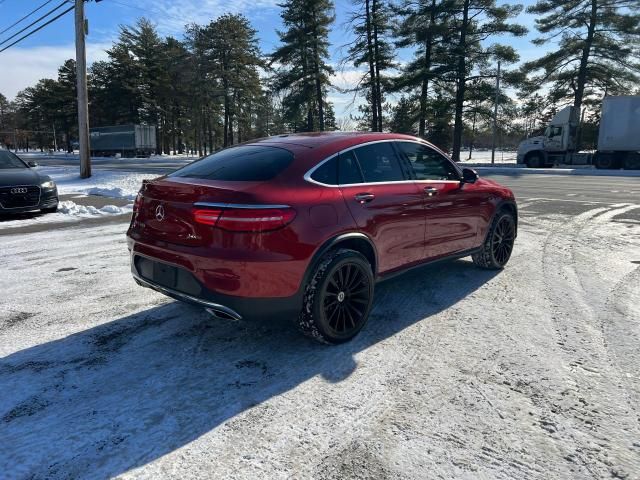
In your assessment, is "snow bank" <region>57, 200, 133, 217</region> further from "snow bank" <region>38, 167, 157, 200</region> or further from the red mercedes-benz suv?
the red mercedes-benz suv

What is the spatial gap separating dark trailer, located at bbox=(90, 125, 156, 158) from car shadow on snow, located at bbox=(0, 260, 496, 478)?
162ft

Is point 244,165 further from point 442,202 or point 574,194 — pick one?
point 574,194

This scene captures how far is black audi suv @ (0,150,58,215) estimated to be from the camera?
8.59 metres

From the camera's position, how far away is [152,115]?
60812mm

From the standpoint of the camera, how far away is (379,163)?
4.01 metres

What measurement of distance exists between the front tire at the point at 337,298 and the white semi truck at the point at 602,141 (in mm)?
30211

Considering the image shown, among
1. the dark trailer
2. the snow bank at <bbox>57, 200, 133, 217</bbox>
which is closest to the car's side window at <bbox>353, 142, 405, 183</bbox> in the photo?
the snow bank at <bbox>57, 200, 133, 217</bbox>

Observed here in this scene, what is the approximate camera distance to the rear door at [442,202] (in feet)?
14.3

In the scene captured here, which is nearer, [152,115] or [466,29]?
[466,29]

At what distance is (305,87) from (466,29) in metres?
13.3

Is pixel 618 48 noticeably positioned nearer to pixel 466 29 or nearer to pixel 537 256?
pixel 466 29

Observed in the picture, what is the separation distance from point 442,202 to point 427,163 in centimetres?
43

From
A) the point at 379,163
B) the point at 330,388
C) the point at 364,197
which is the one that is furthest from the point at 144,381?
the point at 379,163

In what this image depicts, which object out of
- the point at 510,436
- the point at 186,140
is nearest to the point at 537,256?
the point at 510,436
